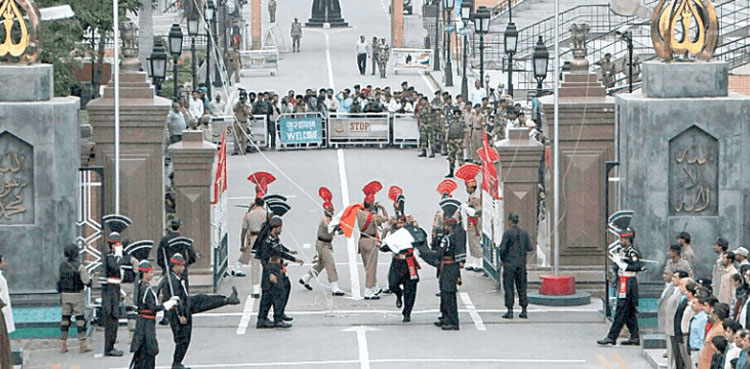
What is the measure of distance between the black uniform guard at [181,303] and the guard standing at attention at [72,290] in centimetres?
211

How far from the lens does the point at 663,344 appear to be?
78.7 ft

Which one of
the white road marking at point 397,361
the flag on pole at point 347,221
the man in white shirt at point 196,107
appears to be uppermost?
the man in white shirt at point 196,107

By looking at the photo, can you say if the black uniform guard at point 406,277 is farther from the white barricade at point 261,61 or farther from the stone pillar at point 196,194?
the white barricade at point 261,61

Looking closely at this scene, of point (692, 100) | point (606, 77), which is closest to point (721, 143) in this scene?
point (692, 100)

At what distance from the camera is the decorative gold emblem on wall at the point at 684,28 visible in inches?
1011

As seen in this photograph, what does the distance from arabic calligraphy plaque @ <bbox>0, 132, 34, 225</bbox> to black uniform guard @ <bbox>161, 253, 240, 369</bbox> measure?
11.3ft

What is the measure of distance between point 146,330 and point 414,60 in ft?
153

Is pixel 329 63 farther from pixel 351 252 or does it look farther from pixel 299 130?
pixel 351 252

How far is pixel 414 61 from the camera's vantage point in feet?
224

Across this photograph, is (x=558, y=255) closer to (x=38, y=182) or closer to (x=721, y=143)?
(x=721, y=143)

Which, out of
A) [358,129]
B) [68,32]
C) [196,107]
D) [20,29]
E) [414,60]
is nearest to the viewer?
[20,29]

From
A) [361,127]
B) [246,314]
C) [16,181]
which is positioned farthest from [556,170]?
[361,127]

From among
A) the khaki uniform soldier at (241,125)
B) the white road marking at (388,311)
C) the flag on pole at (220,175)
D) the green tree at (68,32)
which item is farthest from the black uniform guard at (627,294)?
the khaki uniform soldier at (241,125)

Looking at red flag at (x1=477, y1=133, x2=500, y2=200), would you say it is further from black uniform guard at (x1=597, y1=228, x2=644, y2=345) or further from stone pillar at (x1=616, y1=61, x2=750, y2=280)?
black uniform guard at (x1=597, y1=228, x2=644, y2=345)
